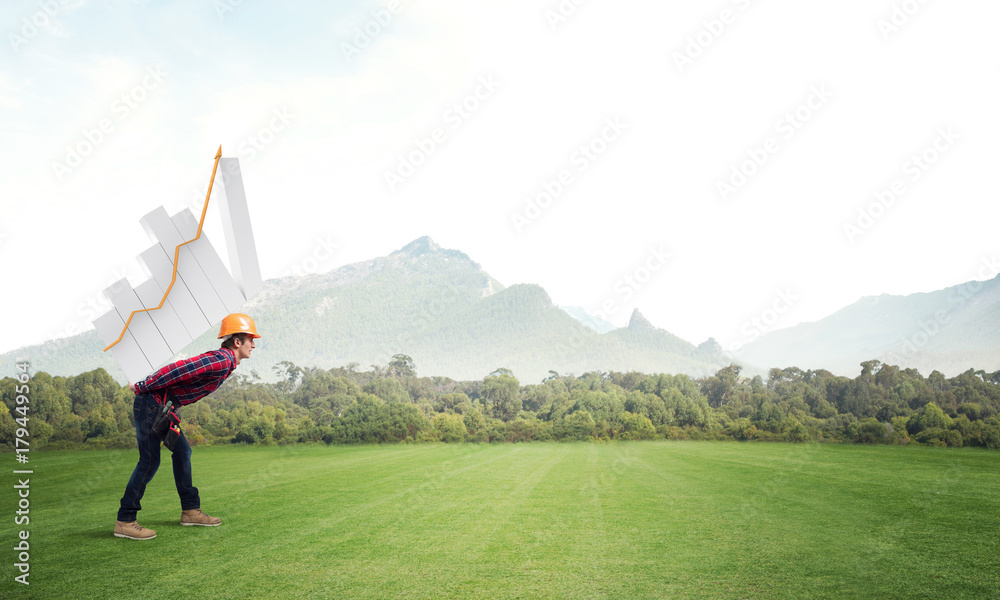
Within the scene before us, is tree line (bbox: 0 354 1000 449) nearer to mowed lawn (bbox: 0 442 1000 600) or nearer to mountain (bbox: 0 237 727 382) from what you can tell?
mowed lawn (bbox: 0 442 1000 600)

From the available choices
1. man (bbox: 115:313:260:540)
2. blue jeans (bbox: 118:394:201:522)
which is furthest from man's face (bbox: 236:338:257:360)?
blue jeans (bbox: 118:394:201:522)

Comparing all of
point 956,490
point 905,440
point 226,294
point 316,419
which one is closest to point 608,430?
point 905,440

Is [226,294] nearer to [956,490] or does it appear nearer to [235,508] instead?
[235,508]

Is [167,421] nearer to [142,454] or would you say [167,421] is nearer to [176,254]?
Answer: [142,454]

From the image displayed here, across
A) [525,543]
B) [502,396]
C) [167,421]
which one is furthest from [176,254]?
[502,396]

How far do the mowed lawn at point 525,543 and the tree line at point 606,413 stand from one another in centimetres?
2580

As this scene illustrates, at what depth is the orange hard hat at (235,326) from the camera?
632 centimetres

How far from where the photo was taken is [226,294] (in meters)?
6.77

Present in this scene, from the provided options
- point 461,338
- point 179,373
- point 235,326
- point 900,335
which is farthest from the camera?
point 461,338

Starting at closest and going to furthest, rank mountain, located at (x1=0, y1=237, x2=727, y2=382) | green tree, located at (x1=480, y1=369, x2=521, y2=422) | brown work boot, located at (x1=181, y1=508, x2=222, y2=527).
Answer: brown work boot, located at (x1=181, y1=508, x2=222, y2=527)
green tree, located at (x1=480, y1=369, x2=521, y2=422)
mountain, located at (x1=0, y1=237, x2=727, y2=382)

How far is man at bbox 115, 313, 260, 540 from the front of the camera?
19.5ft

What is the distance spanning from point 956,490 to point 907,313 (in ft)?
450

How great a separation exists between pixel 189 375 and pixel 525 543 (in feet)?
13.9

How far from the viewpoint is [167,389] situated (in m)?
6.02
